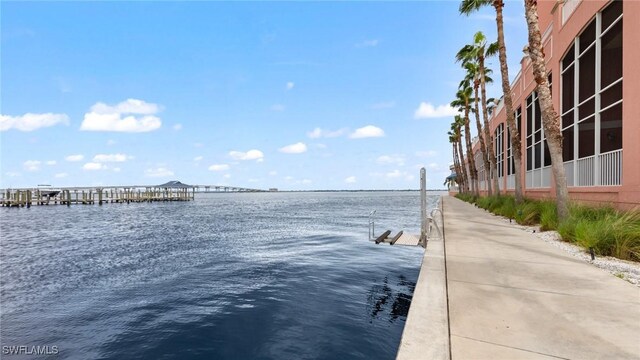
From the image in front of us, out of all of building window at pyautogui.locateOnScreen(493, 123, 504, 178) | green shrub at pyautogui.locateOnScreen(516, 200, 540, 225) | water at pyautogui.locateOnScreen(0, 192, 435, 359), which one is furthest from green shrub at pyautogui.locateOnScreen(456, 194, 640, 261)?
building window at pyautogui.locateOnScreen(493, 123, 504, 178)

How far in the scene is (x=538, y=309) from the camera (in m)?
4.66

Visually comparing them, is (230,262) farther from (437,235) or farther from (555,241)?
(555,241)

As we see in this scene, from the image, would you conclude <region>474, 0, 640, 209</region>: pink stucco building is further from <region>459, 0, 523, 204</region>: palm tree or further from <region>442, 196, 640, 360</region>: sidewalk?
<region>442, 196, 640, 360</region>: sidewalk

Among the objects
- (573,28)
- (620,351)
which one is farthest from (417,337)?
(573,28)

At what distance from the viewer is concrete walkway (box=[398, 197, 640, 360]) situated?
356 cm

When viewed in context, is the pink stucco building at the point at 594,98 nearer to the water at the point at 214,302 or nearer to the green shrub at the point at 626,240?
the green shrub at the point at 626,240

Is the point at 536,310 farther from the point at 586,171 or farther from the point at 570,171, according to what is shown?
the point at 570,171

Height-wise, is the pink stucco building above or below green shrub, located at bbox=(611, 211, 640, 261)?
above

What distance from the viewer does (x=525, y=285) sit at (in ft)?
18.8

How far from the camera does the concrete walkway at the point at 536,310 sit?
356 centimetres

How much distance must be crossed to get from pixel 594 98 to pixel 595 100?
844 millimetres

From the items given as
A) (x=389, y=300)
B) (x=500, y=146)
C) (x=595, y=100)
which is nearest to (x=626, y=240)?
(x=389, y=300)

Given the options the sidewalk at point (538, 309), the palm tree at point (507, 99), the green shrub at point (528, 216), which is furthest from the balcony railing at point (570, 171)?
the sidewalk at point (538, 309)

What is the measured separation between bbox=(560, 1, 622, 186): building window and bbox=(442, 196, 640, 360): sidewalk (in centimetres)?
722
